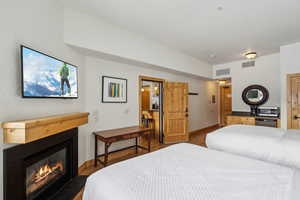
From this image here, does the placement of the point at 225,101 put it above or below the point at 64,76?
below

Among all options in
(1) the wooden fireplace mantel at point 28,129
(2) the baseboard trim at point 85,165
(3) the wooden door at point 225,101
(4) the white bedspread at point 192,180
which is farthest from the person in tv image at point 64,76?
(3) the wooden door at point 225,101

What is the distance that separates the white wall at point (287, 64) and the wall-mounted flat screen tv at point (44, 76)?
4.90 metres

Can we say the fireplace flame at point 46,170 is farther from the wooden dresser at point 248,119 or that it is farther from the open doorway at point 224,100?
the open doorway at point 224,100

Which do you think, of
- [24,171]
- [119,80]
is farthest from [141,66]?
[24,171]

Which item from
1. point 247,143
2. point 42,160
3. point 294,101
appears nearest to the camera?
point 42,160

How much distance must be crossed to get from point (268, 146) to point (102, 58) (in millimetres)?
3258

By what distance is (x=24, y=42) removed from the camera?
149 centimetres

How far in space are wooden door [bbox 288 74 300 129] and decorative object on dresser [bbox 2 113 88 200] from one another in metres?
4.80

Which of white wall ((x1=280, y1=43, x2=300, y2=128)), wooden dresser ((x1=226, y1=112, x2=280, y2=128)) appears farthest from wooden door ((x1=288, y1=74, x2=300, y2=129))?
wooden dresser ((x1=226, y1=112, x2=280, y2=128))

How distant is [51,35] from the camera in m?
1.88

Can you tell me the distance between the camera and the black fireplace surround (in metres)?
1.28

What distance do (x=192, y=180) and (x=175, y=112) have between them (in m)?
3.40

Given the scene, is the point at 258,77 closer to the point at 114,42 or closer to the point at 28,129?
the point at 114,42

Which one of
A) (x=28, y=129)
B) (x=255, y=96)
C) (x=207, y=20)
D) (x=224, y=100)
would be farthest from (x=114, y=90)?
(x=224, y=100)
